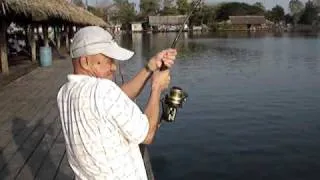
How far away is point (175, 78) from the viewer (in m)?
21.9

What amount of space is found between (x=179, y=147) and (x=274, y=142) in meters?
2.17

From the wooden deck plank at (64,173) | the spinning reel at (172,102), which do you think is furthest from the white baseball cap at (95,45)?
the wooden deck plank at (64,173)

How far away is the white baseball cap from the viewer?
2533 mm

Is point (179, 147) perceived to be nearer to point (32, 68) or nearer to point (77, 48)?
point (77, 48)

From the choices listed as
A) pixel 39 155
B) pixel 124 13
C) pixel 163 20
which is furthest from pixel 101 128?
pixel 124 13

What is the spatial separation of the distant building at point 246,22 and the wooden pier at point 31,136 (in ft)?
368

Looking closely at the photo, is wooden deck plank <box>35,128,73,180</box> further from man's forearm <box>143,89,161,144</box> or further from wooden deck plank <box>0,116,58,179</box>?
man's forearm <box>143,89,161,144</box>

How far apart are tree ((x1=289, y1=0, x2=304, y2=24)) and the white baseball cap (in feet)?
500

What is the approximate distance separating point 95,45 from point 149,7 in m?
128

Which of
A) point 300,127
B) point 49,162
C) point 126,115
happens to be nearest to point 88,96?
point 126,115

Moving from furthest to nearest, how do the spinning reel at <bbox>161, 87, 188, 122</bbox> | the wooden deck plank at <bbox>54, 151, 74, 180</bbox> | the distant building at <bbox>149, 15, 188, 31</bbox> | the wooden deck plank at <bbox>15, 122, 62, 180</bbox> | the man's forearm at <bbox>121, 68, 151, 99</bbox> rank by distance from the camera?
the distant building at <bbox>149, 15, 188, 31</bbox>
the wooden deck plank at <bbox>15, 122, 62, 180</bbox>
the wooden deck plank at <bbox>54, 151, 74, 180</bbox>
the spinning reel at <bbox>161, 87, 188, 122</bbox>
the man's forearm at <bbox>121, 68, 151, 99</bbox>

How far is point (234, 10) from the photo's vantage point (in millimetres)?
132750

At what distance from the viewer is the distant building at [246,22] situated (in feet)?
400

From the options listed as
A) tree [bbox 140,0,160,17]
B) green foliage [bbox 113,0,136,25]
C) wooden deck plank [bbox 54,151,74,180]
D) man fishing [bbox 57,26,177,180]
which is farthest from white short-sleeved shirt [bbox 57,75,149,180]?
tree [bbox 140,0,160,17]
